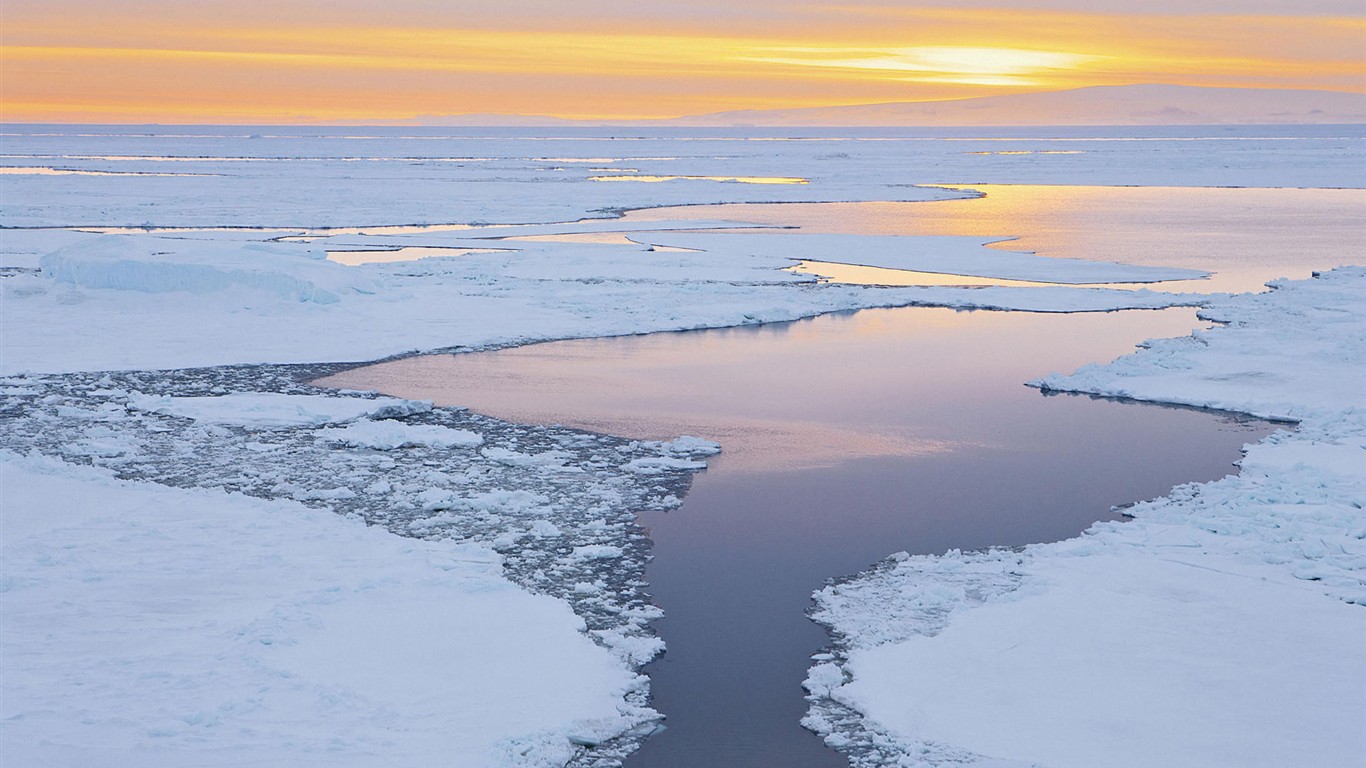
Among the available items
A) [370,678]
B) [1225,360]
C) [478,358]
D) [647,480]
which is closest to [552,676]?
[370,678]

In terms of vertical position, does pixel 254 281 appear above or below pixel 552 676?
above

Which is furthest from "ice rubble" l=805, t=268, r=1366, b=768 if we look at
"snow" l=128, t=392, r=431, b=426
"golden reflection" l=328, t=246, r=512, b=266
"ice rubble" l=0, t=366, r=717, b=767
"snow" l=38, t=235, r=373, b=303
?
"golden reflection" l=328, t=246, r=512, b=266

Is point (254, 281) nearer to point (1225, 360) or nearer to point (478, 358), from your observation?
point (478, 358)

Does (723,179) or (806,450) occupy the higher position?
(723,179)

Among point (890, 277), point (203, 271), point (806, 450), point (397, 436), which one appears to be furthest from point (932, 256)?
point (397, 436)

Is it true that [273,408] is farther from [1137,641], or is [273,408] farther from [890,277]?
[890,277]

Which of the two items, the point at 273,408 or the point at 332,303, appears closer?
the point at 273,408
